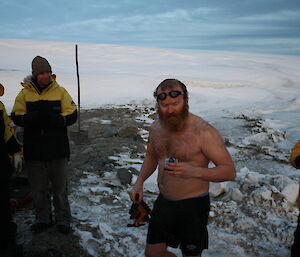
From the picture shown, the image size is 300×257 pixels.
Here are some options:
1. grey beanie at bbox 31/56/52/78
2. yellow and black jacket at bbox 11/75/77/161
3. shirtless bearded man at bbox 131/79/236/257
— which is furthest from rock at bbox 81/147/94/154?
shirtless bearded man at bbox 131/79/236/257

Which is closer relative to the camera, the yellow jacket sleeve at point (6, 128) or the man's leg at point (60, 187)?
the yellow jacket sleeve at point (6, 128)

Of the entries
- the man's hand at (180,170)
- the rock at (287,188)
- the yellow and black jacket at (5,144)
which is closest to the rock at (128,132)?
the rock at (287,188)

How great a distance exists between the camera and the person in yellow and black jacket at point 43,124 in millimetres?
2979

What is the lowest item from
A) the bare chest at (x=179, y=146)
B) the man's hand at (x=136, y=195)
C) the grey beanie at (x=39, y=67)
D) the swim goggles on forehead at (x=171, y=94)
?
the man's hand at (x=136, y=195)

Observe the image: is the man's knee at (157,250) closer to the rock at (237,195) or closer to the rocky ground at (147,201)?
the rocky ground at (147,201)

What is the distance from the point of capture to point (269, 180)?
4.93 metres

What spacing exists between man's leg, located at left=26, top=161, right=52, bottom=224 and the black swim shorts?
1.37m

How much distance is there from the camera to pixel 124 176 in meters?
5.02

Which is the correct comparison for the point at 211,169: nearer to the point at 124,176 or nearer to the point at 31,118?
the point at 31,118

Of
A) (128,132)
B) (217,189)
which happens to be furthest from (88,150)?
(217,189)

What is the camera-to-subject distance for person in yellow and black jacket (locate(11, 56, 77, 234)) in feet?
9.77

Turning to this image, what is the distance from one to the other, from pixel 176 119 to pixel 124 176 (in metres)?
2.99

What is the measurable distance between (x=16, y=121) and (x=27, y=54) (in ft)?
A: 156

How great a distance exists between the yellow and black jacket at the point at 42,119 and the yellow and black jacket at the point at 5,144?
0.34ft
